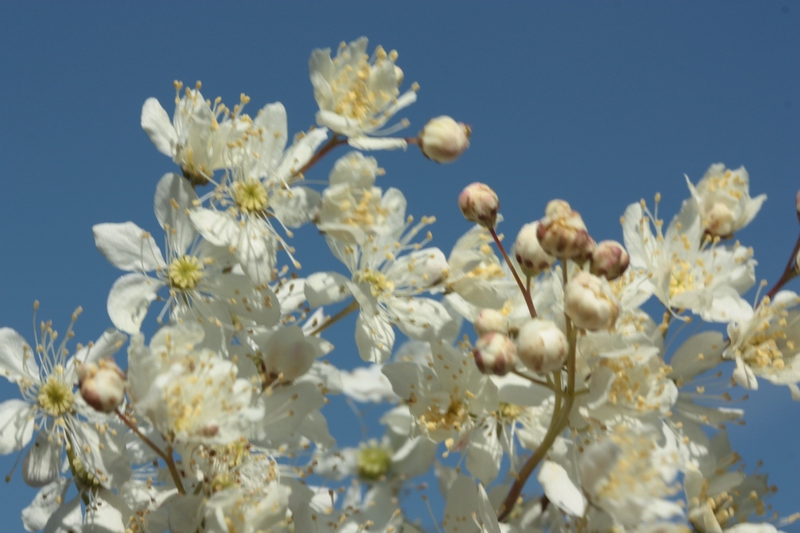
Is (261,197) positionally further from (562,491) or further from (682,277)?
(682,277)

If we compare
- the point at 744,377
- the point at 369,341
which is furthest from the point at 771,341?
the point at 369,341

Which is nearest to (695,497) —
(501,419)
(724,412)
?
(724,412)

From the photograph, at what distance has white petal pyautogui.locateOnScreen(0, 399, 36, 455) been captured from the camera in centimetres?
172

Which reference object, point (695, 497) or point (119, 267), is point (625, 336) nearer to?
point (695, 497)

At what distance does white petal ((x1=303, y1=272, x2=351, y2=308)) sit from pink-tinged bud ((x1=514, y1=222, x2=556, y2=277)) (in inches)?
14.5

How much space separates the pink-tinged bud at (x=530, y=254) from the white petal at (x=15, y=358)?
1043mm

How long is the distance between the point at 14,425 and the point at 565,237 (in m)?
Result: 1.16

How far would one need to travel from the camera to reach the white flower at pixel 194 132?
69.2 inches

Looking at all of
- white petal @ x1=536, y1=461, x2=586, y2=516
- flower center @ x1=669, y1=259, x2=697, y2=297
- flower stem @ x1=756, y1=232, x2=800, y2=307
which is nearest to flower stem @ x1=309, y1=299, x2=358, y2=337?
white petal @ x1=536, y1=461, x2=586, y2=516

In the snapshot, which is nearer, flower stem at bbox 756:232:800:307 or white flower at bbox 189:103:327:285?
white flower at bbox 189:103:327:285

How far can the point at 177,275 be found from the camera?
5.93 ft

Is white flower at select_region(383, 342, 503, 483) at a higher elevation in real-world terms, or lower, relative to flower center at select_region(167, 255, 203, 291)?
lower

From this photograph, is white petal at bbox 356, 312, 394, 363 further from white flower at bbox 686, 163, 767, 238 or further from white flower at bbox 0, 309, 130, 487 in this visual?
white flower at bbox 686, 163, 767, 238

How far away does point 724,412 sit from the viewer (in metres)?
1.91
